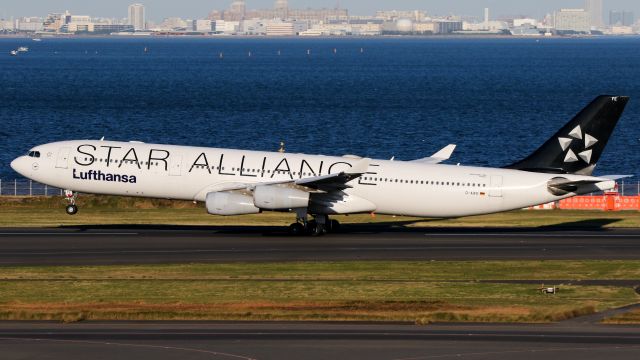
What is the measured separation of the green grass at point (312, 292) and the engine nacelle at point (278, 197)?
809cm

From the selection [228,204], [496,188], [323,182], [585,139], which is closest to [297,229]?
[323,182]

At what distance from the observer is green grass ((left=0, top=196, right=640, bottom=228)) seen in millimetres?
74375

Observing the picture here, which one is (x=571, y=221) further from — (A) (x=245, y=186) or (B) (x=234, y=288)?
(B) (x=234, y=288)

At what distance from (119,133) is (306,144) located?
29749 mm

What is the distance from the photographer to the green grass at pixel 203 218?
74.4m

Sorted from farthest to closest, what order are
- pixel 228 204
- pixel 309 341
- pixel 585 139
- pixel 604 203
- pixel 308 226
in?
pixel 604 203 → pixel 308 226 → pixel 585 139 → pixel 228 204 → pixel 309 341

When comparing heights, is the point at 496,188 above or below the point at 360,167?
below

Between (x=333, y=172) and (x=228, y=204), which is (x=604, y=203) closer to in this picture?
(x=333, y=172)

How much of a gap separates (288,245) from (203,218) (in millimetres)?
14397

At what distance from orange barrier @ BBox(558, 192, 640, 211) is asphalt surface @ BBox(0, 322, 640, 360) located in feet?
143

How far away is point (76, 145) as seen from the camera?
69062 mm

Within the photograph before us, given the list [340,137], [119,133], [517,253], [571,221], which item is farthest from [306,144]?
[517,253]

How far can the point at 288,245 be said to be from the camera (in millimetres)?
63656

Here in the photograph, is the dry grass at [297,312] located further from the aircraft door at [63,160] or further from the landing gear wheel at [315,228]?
the aircraft door at [63,160]
